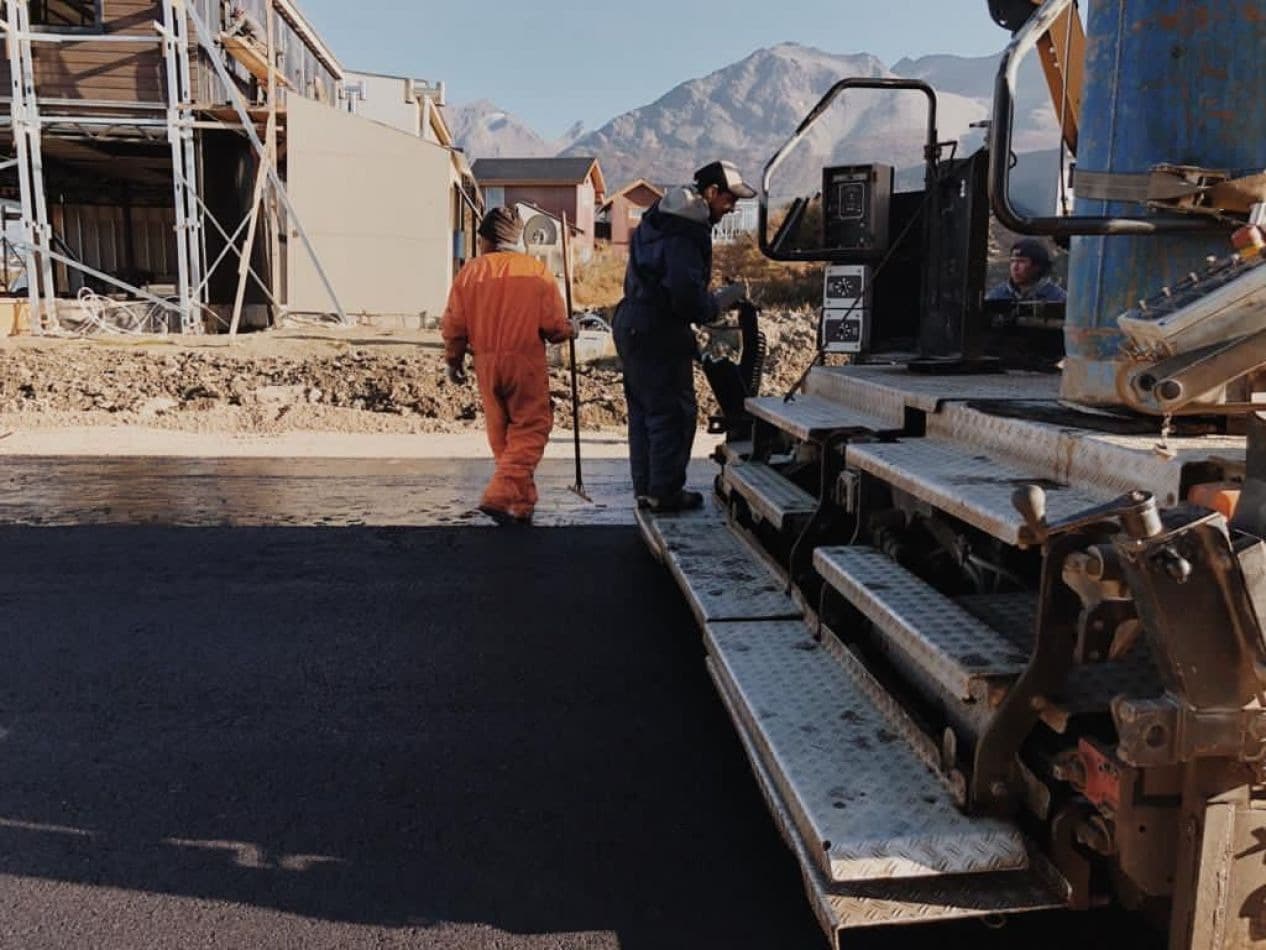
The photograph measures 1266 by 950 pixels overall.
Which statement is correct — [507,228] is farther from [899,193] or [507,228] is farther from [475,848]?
[475,848]

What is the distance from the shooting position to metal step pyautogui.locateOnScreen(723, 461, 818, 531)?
457cm

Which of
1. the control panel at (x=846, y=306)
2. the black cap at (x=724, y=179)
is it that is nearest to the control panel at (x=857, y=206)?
the control panel at (x=846, y=306)

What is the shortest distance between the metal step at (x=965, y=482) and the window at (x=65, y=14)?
736 inches

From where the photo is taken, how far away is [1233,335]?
232 centimetres

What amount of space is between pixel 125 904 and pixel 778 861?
5.67 feet

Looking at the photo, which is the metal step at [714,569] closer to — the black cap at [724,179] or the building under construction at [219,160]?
the black cap at [724,179]

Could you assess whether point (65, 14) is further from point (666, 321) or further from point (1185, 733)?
point (1185, 733)

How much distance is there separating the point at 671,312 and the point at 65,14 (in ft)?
72.2

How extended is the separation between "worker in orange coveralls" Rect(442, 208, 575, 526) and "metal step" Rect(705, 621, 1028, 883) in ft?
11.5

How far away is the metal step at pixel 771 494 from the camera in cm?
457

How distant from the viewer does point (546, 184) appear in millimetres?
51281

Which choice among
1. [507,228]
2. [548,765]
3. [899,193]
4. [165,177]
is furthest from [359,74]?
[548,765]

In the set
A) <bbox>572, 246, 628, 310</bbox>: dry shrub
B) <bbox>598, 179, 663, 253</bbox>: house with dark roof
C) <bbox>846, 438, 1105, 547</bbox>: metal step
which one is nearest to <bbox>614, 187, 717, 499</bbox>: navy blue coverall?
<bbox>846, 438, 1105, 547</bbox>: metal step

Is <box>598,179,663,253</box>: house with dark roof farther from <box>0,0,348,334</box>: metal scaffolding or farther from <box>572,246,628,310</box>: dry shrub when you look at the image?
<box>0,0,348,334</box>: metal scaffolding
